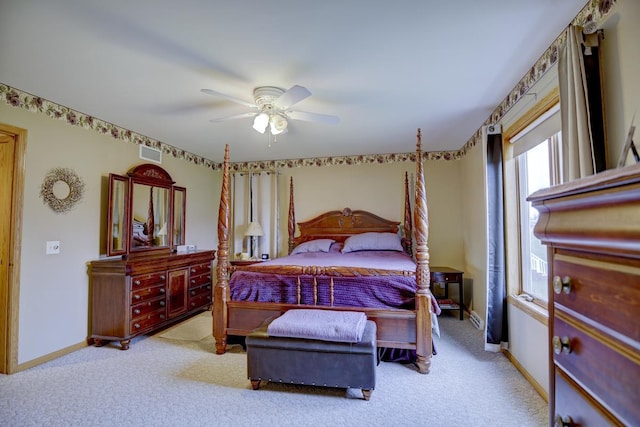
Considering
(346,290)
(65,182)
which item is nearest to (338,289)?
(346,290)

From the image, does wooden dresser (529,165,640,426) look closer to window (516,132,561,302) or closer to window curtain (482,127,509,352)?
window (516,132,561,302)

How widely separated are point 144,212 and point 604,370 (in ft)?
13.7

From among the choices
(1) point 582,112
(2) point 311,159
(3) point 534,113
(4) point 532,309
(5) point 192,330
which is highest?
(2) point 311,159

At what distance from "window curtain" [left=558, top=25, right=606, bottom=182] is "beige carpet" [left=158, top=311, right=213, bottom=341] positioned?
140 inches

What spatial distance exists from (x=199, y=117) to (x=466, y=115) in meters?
2.85

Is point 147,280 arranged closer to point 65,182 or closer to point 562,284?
point 65,182

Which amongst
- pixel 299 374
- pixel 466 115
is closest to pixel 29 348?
pixel 299 374

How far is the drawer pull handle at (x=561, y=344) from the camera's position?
810 mm

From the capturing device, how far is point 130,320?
10.2ft

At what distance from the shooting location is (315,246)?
14.9 feet

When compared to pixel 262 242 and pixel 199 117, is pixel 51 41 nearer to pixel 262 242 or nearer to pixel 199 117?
pixel 199 117

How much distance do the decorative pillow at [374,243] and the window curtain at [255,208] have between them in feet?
4.82

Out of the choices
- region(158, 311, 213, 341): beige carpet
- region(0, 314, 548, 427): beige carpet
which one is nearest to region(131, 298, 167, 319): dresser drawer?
region(158, 311, 213, 341): beige carpet

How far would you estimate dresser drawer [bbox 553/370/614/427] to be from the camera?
0.70 metres
